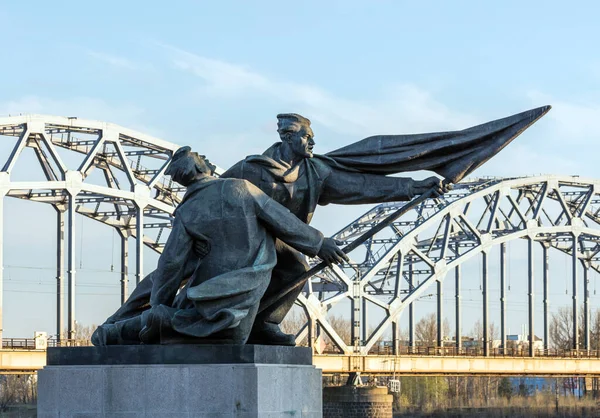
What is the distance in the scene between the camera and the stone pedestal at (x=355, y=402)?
56594 millimetres

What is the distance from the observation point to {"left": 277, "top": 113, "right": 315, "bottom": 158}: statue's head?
12867 mm

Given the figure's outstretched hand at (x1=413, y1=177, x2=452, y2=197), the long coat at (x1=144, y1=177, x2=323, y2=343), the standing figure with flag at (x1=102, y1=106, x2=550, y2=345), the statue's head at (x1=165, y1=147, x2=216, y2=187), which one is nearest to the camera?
the long coat at (x1=144, y1=177, x2=323, y2=343)

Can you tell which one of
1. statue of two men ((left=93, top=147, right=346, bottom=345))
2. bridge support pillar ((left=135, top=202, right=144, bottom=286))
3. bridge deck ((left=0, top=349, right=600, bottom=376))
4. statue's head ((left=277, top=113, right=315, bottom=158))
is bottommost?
bridge deck ((left=0, top=349, right=600, bottom=376))

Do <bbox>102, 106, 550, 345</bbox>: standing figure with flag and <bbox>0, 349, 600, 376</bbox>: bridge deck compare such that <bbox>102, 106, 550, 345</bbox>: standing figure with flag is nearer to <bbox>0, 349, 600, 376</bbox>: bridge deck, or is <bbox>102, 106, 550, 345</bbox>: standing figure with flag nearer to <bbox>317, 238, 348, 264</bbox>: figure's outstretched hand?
<bbox>317, 238, 348, 264</bbox>: figure's outstretched hand

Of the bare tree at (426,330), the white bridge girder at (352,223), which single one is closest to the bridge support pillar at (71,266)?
the white bridge girder at (352,223)

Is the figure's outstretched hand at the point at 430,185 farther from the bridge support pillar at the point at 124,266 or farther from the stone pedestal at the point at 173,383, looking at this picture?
the bridge support pillar at the point at 124,266

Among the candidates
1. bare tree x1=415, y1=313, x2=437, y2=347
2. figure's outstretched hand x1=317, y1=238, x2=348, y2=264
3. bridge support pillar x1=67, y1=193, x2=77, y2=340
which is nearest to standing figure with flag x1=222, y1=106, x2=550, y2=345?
figure's outstretched hand x1=317, y1=238, x2=348, y2=264

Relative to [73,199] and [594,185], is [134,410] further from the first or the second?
[594,185]

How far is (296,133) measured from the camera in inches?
507

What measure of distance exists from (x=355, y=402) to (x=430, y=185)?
44.4m

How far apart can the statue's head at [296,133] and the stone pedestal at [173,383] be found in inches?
75.7

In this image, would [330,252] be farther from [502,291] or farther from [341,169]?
[502,291]

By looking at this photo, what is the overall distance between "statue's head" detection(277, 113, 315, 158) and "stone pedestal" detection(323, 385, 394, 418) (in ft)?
145

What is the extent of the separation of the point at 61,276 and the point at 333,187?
34.5m
